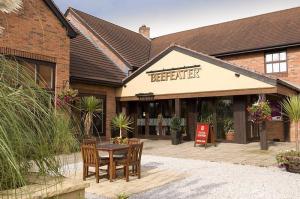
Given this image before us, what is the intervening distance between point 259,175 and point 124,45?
576 inches

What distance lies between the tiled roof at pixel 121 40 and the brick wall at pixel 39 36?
231 inches

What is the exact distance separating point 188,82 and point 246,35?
241 inches

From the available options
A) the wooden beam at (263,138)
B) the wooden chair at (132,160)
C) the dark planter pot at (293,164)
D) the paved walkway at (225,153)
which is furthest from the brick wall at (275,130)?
the wooden chair at (132,160)

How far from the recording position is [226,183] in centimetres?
705

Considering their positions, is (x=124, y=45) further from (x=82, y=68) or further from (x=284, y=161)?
(x=284, y=161)

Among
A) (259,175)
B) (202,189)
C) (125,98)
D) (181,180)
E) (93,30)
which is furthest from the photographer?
(93,30)

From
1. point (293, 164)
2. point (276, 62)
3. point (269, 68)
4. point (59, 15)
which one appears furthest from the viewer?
point (269, 68)

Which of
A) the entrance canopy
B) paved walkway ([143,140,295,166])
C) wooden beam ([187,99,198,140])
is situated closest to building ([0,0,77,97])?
the entrance canopy

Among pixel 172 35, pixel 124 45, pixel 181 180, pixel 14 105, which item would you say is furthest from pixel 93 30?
pixel 14 105

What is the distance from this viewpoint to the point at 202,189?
21.3 feet

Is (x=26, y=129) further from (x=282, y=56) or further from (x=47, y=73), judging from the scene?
(x=282, y=56)

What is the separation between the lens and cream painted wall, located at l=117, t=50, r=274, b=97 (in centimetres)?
1365

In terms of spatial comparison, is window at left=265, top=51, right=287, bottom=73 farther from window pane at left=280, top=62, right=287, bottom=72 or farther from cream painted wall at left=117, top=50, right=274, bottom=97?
cream painted wall at left=117, top=50, right=274, bottom=97

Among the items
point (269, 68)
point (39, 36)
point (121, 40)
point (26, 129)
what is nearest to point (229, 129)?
point (269, 68)
